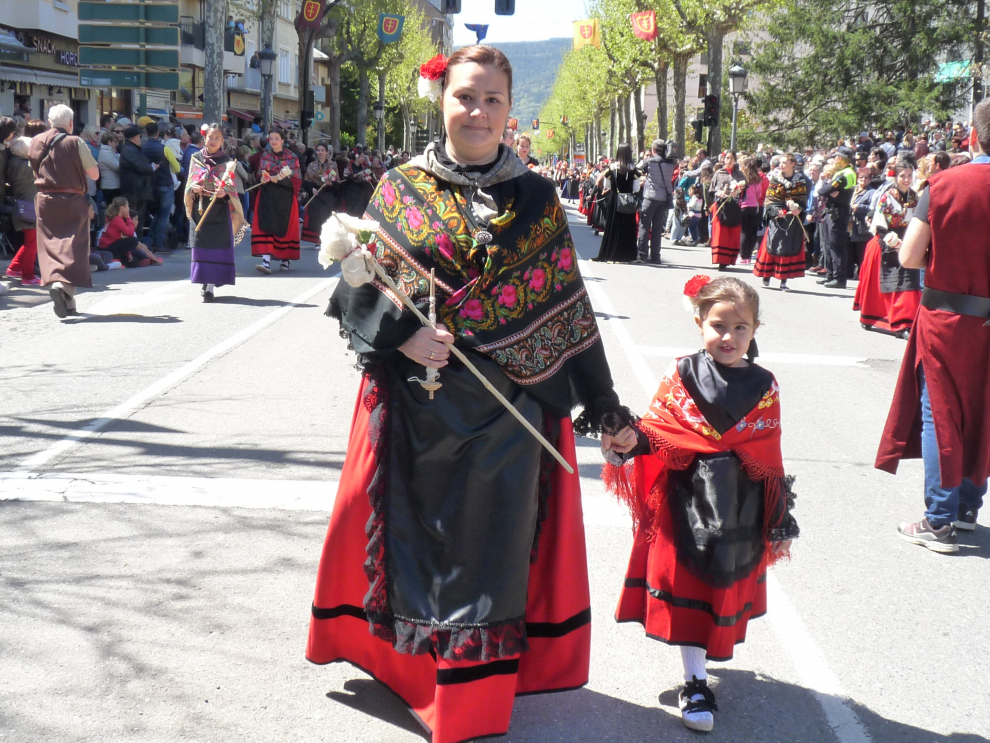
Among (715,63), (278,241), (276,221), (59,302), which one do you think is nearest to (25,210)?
(59,302)

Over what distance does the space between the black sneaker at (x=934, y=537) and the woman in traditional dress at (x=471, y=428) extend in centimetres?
243

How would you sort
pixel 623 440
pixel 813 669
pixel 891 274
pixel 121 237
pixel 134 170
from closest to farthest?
pixel 623 440 → pixel 813 669 → pixel 891 274 → pixel 121 237 → pixel 134 170

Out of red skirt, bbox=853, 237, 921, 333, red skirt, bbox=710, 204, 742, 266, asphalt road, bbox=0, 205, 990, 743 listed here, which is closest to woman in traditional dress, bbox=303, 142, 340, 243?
red skirt, bbox=710, 204, 742, 266

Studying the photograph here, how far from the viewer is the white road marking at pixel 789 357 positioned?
377 inches

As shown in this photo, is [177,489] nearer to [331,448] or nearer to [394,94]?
[331,448]

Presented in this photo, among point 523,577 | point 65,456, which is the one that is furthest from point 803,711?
point 65,456

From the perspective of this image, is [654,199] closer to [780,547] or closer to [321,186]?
[321,186]

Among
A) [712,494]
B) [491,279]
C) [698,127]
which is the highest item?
[698,127]

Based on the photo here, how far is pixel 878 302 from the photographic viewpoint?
38.3 ft

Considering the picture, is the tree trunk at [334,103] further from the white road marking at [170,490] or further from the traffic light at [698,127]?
the white road marking at [170,490]

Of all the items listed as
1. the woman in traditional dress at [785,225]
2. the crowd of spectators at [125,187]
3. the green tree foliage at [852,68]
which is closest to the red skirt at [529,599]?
the crowd of spectators at [125,187]

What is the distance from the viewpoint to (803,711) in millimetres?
3439

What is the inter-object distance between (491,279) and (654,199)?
50.7ft

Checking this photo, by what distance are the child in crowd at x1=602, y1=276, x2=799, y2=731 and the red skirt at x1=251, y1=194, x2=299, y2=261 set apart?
40.3 feet
